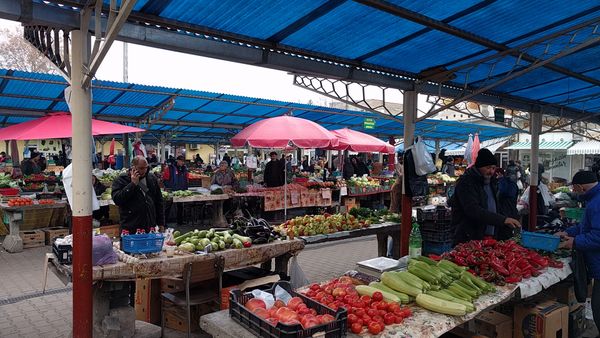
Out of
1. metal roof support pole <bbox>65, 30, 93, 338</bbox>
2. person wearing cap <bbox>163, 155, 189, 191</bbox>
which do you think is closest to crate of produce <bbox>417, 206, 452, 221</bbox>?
metal roof support pole <bbox>65, 30, 93, 338</bbox>

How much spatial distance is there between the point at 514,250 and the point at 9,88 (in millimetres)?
11126

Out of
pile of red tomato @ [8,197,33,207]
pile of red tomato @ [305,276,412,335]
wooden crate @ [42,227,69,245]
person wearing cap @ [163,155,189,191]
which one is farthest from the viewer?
person wearing cap @ [163,155,189,191]

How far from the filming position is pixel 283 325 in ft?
7.56

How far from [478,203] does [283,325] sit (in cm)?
317

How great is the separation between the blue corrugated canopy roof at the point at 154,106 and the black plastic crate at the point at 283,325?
5017mm

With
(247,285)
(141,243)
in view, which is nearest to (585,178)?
(247,285)

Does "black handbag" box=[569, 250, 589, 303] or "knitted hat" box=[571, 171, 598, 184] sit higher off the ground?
"knitted hat" box=[571, 171, 598, 184]

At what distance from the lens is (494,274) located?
3.61m

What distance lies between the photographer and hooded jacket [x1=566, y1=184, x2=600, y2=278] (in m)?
3.85

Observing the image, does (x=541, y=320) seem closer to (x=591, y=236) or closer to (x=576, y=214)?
(x=591, y=236)

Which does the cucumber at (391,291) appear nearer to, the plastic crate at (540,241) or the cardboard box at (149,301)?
the plastic crate at (540,241)

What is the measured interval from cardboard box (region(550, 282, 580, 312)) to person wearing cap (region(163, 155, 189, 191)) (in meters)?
9.12

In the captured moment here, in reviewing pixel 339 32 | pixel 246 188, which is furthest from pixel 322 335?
pixel 246 188

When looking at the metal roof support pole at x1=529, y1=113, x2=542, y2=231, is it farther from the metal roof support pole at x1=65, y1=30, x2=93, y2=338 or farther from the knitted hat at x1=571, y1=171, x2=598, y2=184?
the metal roof support pole at x1=65, y1=30, x2=93, y2=338
